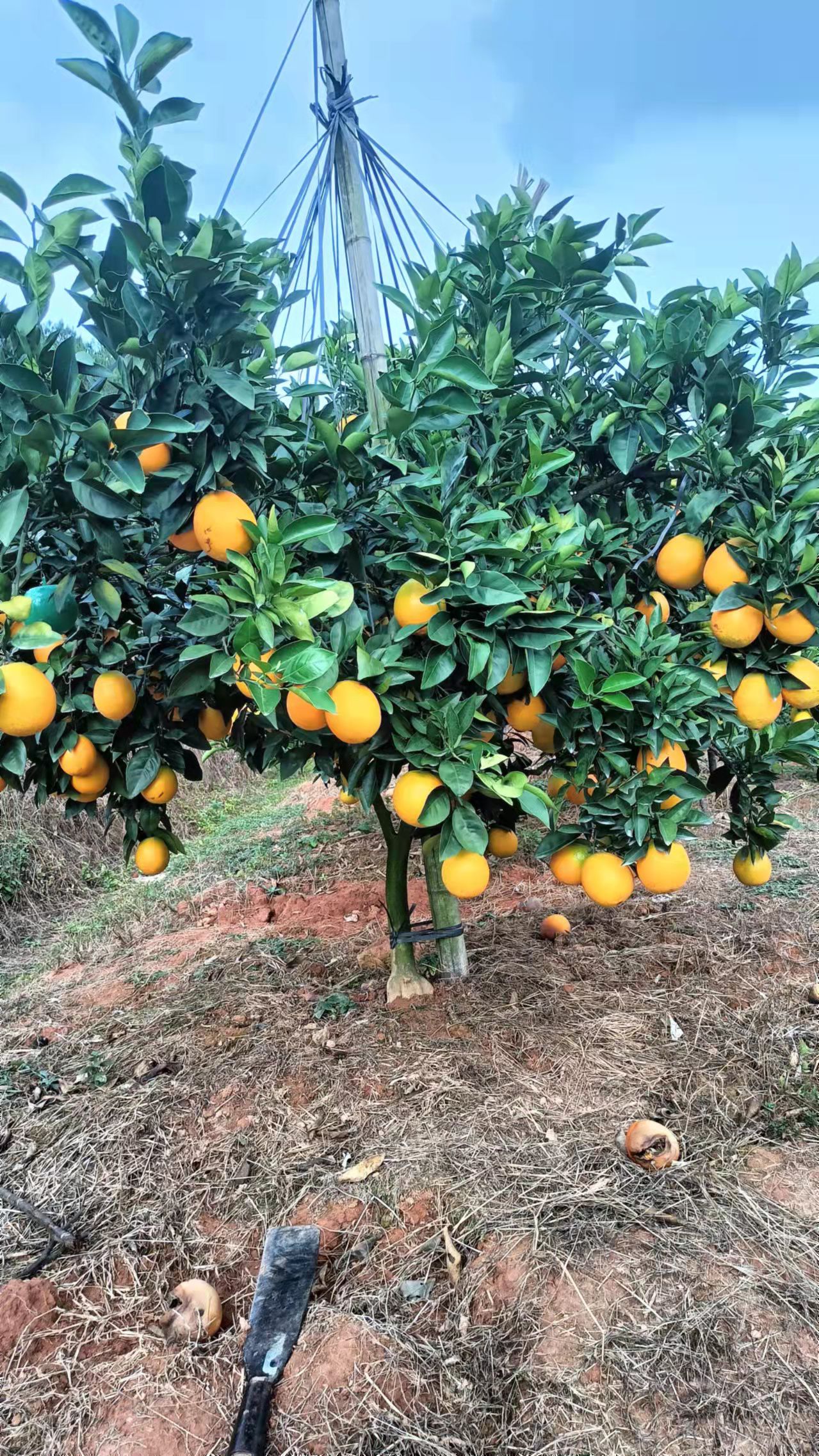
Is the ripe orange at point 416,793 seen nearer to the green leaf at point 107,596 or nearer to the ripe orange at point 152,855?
the green leaf at point 107,596

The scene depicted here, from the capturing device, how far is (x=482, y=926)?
3.53m

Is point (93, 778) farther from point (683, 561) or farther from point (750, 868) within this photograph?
point (750, 868)

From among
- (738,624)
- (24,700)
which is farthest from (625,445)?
(24,700)

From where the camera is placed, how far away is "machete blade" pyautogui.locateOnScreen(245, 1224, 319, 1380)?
157 centimetres

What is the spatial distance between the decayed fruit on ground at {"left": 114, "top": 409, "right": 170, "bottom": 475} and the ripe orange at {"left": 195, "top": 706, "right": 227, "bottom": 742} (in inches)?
24.7

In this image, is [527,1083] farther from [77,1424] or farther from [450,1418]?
[77,1424]

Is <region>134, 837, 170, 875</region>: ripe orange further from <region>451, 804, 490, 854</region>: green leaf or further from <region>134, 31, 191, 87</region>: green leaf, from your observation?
<region>134, 31, 191, 87</region>: green leaf

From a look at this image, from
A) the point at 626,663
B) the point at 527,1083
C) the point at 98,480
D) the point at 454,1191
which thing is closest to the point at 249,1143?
the point at 454,1191

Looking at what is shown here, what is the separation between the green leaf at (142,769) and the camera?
1.75 metres

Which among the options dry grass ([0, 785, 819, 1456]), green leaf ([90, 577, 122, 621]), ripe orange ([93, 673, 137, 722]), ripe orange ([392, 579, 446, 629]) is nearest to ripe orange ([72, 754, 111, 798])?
ripe orange ([93, 673, 137, 722])

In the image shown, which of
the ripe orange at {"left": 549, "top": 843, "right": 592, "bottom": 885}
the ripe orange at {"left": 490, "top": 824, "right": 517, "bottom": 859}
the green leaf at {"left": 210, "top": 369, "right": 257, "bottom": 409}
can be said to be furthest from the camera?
the ripe orange at {"left": 490, "top": 824, "right": 517, "bottom": 859}

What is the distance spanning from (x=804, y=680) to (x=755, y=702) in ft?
0.41

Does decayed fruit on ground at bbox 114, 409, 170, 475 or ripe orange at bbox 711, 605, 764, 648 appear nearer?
A: decayed fruit on ground at bbox 114, 409, 170, 475

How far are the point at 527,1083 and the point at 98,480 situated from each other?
79.8 inches
